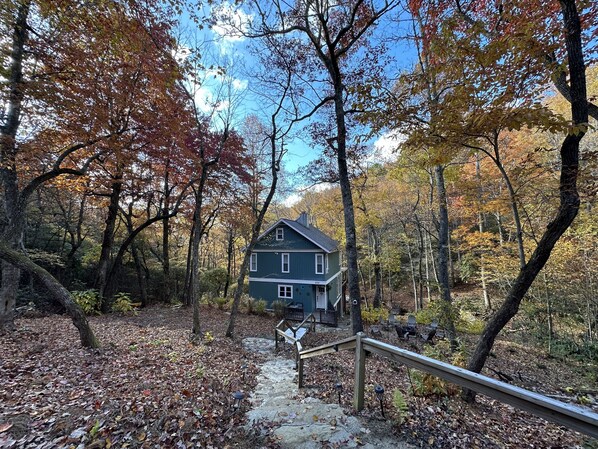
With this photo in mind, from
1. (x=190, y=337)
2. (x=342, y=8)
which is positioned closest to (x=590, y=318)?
(x=342, y=8)

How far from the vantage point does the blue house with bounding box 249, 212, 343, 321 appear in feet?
58.4

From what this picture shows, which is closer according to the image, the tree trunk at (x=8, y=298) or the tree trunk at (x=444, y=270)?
the tree trunk at (x=8, y=298)

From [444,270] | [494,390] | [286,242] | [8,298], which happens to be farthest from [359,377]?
[286,242]

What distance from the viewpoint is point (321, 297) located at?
60.4 ft

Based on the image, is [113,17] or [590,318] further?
[590,318]

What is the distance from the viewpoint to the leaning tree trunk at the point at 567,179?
3314 millimetres

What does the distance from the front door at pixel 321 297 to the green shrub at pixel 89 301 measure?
12586 millimetres

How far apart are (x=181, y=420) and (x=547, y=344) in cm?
1343

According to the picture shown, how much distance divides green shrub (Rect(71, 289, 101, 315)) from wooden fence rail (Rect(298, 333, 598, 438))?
1151 centimetres

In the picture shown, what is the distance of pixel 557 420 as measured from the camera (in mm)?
1535

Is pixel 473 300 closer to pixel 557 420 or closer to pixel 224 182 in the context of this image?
pixel 224 182

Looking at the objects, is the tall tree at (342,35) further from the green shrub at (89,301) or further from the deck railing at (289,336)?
the green shrub at (89,301)

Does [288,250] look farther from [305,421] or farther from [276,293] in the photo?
[305,421]

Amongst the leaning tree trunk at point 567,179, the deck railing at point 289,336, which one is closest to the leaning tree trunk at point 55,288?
the deck railing at point 289,336
